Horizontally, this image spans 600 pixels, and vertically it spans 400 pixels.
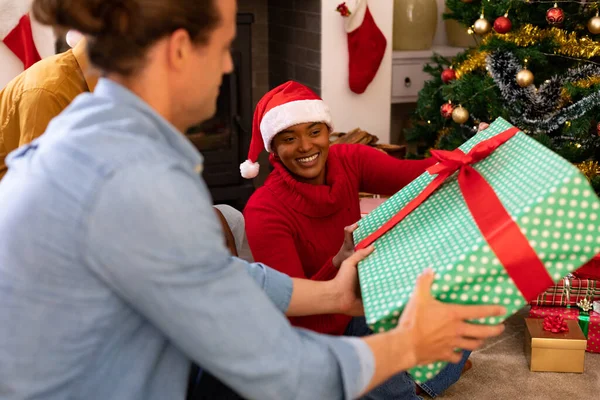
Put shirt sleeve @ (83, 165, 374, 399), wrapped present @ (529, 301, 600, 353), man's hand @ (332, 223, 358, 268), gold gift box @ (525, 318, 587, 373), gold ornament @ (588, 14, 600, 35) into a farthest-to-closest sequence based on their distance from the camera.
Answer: gold ornament @ (588, 14, 600, 35) → wrapped present @ (529, 301, 600, 353) → gold gift box @ (525, 318, 587, 373) → man's hand @ (332, 223, 358, 268) → shirt sleeve @ (83, 165, 374, 399)

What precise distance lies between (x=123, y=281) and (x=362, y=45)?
259 centimetres

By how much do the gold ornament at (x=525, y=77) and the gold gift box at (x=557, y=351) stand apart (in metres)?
0.99

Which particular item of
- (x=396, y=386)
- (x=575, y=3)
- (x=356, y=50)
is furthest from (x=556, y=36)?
(x=396, y=386)

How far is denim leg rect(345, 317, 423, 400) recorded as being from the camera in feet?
5.65

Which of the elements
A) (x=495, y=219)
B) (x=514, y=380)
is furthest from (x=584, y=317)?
(x=495, y=219)

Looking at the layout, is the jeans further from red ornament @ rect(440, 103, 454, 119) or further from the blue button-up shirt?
red ornament @ rect(440, 103, 454, 119)

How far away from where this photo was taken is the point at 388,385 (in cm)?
172

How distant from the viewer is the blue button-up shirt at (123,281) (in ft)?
2.84

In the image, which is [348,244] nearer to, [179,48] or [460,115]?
[179,48]

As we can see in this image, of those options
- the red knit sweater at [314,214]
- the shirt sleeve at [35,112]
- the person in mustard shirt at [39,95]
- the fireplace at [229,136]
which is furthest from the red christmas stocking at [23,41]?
the red knit sweater at [314,214]

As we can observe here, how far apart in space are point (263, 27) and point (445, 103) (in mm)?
1222

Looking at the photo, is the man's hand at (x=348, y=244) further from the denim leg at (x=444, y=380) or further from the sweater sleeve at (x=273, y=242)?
the denim leg at (x=444, y=380)

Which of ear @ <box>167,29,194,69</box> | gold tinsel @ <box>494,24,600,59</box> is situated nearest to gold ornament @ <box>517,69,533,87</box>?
gold tinsel @ <box>494,24,600,59</box>

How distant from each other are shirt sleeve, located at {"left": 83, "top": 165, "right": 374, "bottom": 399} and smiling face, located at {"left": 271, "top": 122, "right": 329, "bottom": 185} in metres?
0.95
